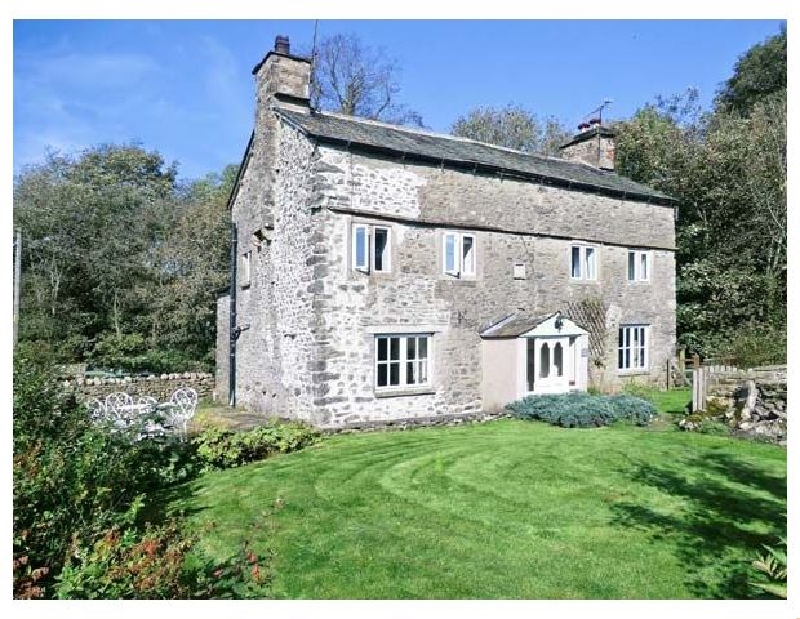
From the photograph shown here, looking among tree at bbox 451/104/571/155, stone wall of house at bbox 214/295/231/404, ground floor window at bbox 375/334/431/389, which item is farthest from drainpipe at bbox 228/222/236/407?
tree at bbox 451/104/571/155

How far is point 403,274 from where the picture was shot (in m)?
12.4

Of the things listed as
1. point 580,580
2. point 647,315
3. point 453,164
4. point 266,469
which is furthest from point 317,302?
point 647,315

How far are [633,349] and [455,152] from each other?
8.73 meters

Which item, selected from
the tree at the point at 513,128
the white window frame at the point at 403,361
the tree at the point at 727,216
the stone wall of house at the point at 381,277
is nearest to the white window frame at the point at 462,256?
the stone wall of house at the point at 381,277

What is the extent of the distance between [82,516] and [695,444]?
8492 mm

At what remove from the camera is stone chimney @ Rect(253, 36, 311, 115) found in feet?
42.6

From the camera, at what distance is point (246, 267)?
15.3 meters

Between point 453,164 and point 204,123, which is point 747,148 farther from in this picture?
point 204,123

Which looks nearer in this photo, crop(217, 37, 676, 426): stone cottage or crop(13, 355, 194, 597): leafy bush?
crop(13, 355, 194, 597): leafy bush

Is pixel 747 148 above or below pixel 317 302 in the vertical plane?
above

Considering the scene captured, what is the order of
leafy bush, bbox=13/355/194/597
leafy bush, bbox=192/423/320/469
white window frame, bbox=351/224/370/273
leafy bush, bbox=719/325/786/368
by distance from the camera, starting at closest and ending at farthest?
leafy bush, bbox=13/355/194/597, leafy bush, bbox=192/423/320/469, white window frame, bbox=351/224/370/273, leafy bush, bbox=719/325/786/368

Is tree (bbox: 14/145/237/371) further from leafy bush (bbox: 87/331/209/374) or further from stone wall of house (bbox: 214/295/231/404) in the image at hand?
stone wall of house (bbox: 214/295/231/404)

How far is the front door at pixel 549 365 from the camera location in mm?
13477

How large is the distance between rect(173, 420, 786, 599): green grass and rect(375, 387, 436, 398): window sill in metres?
2.62
